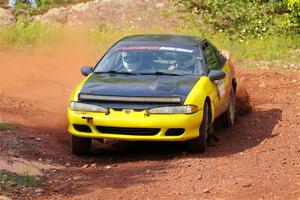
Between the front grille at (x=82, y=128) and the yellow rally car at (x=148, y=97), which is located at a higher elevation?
the yellow rally car at (x=148, y=97)

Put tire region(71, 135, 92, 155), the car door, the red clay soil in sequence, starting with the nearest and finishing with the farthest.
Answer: the red clay soil → tire region(71, 135, 92, 155) → the car door

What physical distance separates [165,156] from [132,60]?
163cm

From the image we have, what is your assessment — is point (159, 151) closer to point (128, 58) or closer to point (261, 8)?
point (128, 58)

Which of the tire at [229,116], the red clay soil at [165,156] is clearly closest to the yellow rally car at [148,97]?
the red clay soil at [165,156]

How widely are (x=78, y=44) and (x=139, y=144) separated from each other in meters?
9.70

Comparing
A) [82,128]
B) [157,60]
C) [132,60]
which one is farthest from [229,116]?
[82,128]

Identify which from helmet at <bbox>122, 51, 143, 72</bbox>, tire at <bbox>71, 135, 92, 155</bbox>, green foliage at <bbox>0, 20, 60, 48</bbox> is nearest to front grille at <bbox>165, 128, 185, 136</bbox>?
tire at <bbox>71, 135, 92, 155</bbox>

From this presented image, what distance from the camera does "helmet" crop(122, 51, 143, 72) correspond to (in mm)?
9703

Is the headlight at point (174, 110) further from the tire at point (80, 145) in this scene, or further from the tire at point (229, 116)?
the tire at point (229, 116)

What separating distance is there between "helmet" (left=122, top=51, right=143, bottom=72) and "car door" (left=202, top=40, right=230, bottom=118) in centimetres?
97

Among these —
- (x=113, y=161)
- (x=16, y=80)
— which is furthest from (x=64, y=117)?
(x=16, y=80)

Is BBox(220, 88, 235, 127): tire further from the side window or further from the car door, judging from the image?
the side window

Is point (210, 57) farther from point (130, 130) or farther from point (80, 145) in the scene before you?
point (80, 145)

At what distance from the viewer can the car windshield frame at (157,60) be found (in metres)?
9.61
